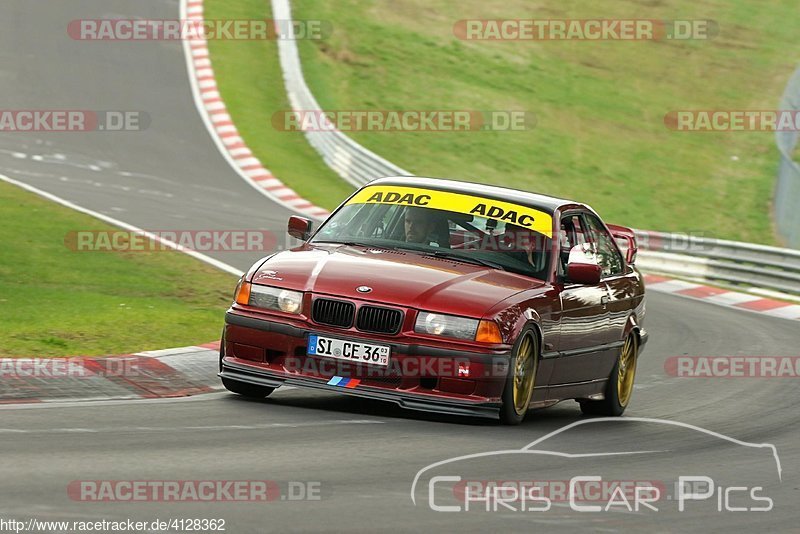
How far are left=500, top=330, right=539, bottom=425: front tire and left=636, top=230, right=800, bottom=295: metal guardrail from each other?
13.3m

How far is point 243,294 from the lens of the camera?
9.41 meters

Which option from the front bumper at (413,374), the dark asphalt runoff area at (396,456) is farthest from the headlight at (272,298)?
the dark asphalt runoff area at (396,456)

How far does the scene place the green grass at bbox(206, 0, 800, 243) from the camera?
28969 millimetres

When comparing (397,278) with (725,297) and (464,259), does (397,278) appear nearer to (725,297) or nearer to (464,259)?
(464,259)

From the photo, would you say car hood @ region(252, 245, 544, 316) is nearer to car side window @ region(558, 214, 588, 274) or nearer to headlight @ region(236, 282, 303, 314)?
headlight @ region(236, 282, 303, 314)

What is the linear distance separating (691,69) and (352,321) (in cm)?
3118

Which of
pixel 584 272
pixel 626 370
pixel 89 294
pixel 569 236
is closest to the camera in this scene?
pixel 584 272

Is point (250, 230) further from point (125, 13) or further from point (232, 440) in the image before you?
point (125, 13)

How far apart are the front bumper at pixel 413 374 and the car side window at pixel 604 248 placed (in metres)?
2.28

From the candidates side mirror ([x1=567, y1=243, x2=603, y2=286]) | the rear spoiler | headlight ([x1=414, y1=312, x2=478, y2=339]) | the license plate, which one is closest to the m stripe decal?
the license plate

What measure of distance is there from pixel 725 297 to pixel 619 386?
1066cm

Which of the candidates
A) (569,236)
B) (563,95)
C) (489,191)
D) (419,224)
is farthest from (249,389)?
(563,95)

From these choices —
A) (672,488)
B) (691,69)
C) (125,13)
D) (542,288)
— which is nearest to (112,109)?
(125,13)

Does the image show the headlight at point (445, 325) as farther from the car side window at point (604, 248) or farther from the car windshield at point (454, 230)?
the car side window at point (604, 248)
